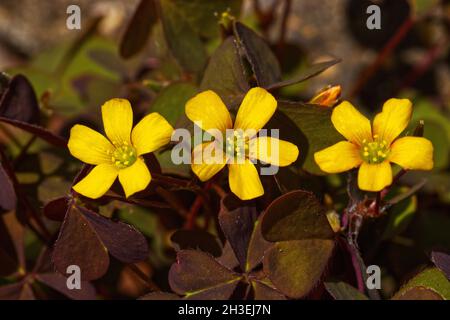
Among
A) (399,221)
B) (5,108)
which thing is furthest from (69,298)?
(399,221)

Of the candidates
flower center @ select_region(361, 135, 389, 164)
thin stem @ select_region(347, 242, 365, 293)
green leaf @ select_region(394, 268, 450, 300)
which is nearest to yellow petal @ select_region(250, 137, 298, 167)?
flower center @ select_region(361, 135, 389, 164)

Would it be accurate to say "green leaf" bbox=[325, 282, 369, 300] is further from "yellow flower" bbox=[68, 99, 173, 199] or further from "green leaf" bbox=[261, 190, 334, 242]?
"yellow flower" bbox=[68, 99, 173, 199]

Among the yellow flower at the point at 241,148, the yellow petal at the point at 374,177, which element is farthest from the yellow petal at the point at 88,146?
the yellow petal at the point at 374,177

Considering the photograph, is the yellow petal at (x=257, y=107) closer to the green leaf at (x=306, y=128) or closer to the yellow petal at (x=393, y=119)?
the green leaf at (x=306, y=128)

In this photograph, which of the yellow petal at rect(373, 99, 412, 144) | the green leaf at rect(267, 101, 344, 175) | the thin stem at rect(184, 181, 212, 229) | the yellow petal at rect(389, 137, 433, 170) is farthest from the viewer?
the thin stem at rect(184, 181, 212, 229)

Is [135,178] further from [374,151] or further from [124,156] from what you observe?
[374,151]

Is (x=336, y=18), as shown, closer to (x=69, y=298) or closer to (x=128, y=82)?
(x=128, y=82)
